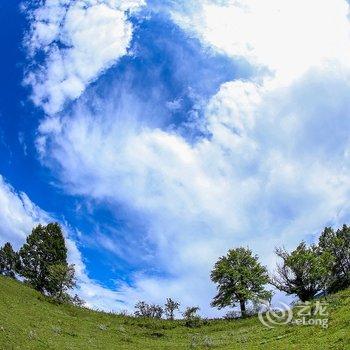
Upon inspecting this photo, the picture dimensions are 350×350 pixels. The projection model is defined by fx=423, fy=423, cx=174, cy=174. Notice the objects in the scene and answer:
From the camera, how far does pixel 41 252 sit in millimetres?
91312

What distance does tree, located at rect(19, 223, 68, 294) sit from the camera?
9031 centimetres

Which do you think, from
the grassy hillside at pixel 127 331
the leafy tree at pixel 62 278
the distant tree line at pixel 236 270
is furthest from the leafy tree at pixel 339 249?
the leafy tree at pixel 62 278

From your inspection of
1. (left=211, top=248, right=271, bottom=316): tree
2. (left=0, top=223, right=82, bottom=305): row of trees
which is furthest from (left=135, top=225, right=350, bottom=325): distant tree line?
(left=0, top=223, right=82, bottom=305): row of trees

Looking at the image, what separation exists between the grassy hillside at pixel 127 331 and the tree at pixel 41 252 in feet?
87.7

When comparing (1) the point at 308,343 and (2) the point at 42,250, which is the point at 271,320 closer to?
(1) the point at 308,343

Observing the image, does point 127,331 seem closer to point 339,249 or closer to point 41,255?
point 41,255

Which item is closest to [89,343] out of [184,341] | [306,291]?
[184,341]

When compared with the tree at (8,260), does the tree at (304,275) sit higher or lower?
lower

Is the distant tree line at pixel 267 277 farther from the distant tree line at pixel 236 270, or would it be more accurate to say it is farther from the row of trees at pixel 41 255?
the row of trees at pixel 41 255

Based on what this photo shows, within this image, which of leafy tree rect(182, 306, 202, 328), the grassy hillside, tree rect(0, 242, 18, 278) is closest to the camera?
the grassy hillside

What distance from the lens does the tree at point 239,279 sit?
75919 millimetres

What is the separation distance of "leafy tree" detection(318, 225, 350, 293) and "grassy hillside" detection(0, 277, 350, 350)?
4197 cm

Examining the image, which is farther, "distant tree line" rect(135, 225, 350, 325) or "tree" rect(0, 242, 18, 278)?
"tree" rect(0, 242, 18, 278)

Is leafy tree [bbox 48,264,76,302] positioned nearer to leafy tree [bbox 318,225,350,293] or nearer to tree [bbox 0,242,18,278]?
tree [bbox 0,242,18,278]
